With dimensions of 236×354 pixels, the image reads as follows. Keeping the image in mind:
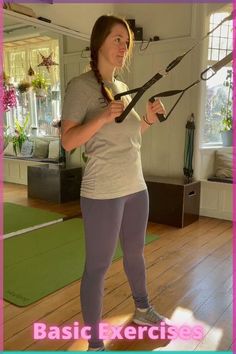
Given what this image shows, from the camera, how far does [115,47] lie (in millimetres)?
1166

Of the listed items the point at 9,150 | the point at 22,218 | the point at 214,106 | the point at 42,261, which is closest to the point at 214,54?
the point at 214,106

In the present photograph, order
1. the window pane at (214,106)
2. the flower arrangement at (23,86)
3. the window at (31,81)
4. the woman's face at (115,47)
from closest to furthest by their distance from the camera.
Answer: the woman's face at (115,47), the window at (31,81), the flower arrangement at (23,86), the window pane at (214,106)

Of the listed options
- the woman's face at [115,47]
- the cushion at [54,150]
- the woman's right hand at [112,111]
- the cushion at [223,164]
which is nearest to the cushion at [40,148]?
the cushion at [54,150]

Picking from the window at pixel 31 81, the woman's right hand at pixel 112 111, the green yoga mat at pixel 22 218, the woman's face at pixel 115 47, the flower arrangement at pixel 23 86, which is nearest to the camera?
the woman's right hand at pixel 112 111

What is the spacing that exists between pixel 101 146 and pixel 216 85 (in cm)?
272

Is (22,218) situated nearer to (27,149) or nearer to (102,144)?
(27,149)

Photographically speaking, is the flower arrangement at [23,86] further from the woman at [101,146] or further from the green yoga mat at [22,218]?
the woman at [101,146]

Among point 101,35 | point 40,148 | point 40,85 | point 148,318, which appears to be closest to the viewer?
point 101,35

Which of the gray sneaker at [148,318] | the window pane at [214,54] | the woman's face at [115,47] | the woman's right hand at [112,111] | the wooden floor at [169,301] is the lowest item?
the wooden floor at [169,301]

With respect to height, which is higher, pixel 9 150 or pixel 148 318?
pixel 9 150

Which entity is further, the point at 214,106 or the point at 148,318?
the point at 214,106

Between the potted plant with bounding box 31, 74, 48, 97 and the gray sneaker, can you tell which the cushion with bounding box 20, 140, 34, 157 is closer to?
the potted plant with bounding box 31, 74, 48, 97

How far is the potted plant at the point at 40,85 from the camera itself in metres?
2.79

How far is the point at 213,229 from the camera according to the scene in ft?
10.1
